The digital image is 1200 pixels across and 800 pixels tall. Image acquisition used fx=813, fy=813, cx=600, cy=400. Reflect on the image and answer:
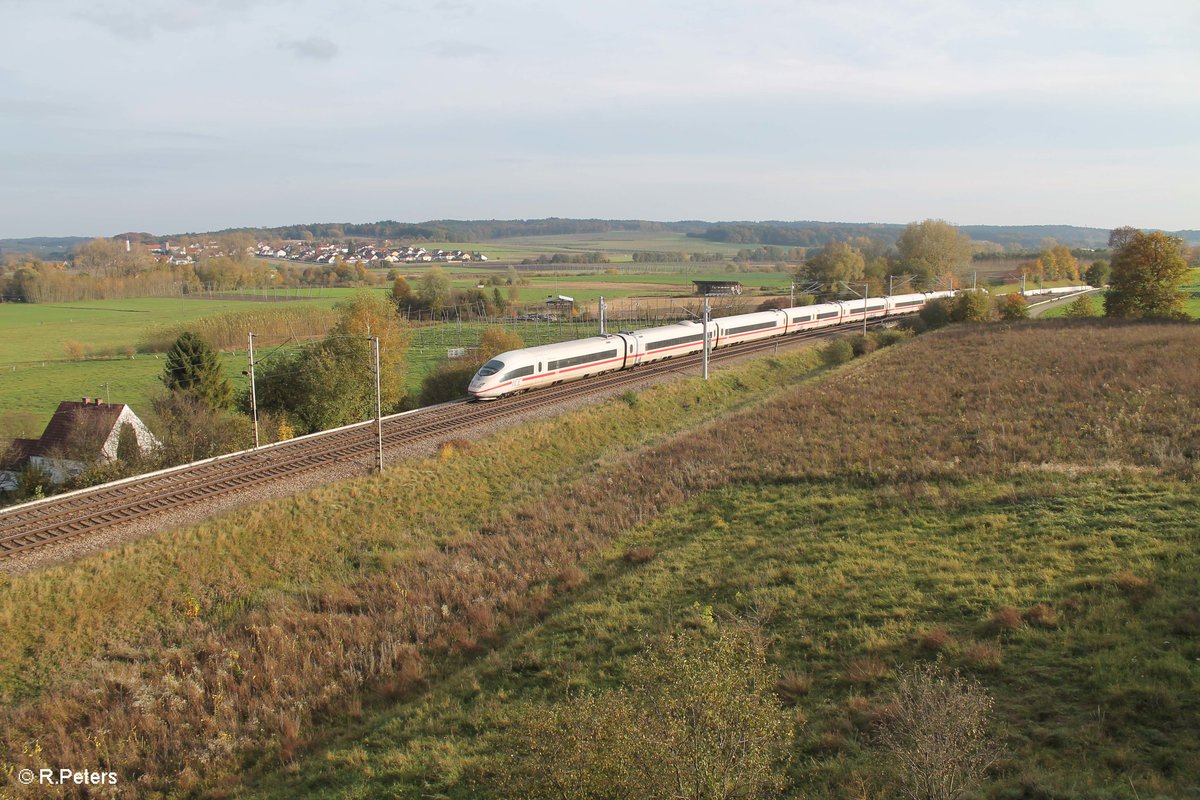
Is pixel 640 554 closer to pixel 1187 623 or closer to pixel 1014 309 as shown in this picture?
pixel 1187 623

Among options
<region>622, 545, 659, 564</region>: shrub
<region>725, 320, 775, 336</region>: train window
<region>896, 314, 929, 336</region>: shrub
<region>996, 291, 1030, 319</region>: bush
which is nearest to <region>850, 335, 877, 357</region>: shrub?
<region>725, 320, 775, 336</region>: train window

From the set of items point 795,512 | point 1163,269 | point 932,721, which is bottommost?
point 795,512

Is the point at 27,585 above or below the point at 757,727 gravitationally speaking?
below

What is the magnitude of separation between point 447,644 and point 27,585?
9.48 meters

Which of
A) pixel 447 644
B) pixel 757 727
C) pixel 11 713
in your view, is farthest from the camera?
pixel 447 644

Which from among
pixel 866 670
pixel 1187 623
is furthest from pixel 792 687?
pixel 1187 623

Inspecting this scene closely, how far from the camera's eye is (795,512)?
876 inches

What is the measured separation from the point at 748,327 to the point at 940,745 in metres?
51.9

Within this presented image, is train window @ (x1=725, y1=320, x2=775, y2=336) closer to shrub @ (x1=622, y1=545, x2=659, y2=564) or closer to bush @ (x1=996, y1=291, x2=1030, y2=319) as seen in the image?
bush @ (x1=996, y1=291, x2=1030, y2=319)

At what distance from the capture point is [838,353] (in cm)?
5897

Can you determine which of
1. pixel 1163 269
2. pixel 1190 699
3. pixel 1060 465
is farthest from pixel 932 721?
pixel 1163 269

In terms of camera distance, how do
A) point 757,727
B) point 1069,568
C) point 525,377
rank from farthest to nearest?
point 525,377
point 1069,568
point 757,727

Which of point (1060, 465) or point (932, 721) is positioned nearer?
point (932, 721)

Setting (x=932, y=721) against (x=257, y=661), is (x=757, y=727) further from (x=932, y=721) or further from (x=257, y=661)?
(x=257, y=661)
